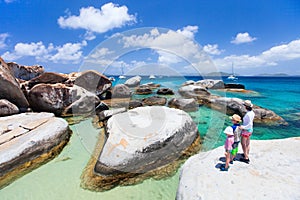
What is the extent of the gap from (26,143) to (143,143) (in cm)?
333

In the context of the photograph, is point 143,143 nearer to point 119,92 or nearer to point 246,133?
point 246,133

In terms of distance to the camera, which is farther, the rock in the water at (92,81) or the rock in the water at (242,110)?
the rock in the water at (92,81)

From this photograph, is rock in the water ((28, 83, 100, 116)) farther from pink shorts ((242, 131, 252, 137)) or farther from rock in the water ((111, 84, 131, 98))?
pink shorts ((242, 131, 252, 137))

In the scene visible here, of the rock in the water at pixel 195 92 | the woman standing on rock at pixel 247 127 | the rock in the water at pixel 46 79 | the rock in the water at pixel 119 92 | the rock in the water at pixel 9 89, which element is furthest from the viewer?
the rock in the water at pixel 195 92

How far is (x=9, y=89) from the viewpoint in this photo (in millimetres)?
7871

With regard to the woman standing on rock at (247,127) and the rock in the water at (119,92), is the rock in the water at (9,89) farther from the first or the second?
the woman standing on rock at (247,127)

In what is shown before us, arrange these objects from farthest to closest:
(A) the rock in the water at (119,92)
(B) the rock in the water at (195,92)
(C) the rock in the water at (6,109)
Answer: (B) the rock in the water at (195,92) → (A) the rock in the water at (119,92) → (C) the rock in the water at (6,109)

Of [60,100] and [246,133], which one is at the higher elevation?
[60,100]

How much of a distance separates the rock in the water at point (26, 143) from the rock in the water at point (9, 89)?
6.37 ft

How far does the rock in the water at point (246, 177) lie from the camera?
260 cm

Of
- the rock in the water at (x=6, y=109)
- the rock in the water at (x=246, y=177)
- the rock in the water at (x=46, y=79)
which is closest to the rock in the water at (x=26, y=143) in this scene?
the rock in the water at (x=6, y=109)

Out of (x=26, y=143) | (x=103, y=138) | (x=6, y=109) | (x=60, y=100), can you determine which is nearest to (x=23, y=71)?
(x=60, y=100)

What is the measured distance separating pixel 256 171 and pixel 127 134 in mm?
3280

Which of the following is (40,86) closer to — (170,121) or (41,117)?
(41,117)
